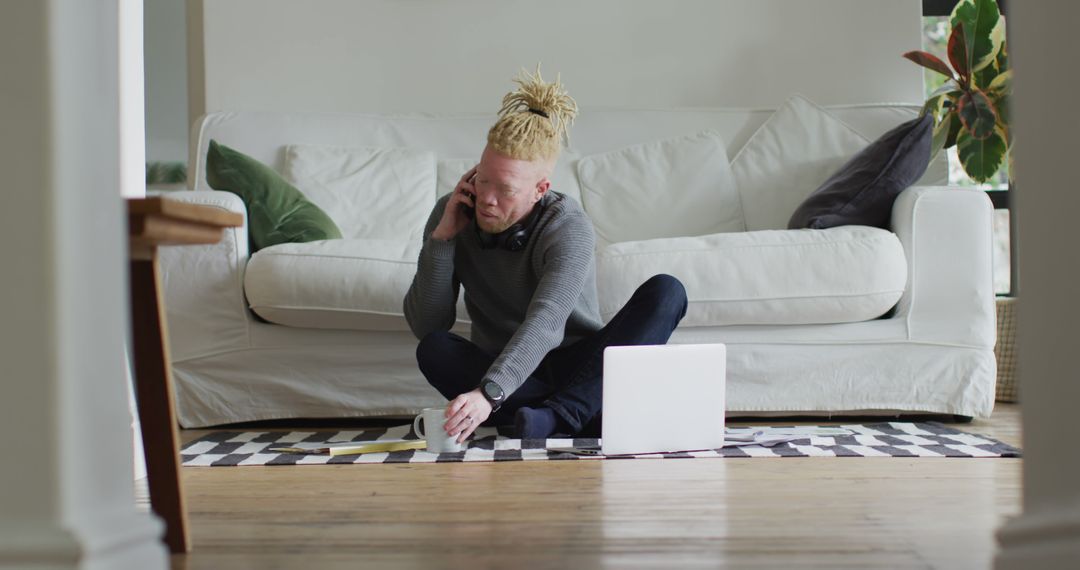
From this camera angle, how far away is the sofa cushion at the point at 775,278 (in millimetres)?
2531

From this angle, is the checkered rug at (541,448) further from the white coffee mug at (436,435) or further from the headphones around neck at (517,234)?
the headphones around neck at (517,234)

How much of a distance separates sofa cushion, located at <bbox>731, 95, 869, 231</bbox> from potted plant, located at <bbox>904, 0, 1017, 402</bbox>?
292mm

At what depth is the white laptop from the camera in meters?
1.94

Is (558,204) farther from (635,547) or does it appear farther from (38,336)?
(38,336)

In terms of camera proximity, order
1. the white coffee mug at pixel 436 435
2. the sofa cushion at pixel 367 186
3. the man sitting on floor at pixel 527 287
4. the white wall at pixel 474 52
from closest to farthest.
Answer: the white coffee mug at pixel 436 435, the man sitting on floor at pixel 527 287, the sofa cushion at pixel 367 186, the white wall at pixel 474 52

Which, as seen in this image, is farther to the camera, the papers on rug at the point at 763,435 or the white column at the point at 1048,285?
the papers on rug at the point at 763,435

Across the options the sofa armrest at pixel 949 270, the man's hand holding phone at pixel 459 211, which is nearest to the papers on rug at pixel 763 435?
the sofa armrest at pixel 949 270

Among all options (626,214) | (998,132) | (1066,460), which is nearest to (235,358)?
(626,214)

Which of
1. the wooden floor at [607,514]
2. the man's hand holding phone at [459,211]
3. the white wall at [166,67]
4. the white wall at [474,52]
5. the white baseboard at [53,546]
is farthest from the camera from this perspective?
the white wall at [166,67]

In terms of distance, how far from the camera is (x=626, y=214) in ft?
10.4

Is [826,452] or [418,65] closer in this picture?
[826,452]

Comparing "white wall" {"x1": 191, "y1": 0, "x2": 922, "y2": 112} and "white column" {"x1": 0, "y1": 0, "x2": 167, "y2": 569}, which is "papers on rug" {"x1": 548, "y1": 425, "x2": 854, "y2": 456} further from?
"white wall" {"x1": 191, "y1": 0, "x2": 922, "y2": 112}

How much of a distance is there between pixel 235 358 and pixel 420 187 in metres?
0.85

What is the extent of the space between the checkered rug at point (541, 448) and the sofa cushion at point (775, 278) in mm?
323
